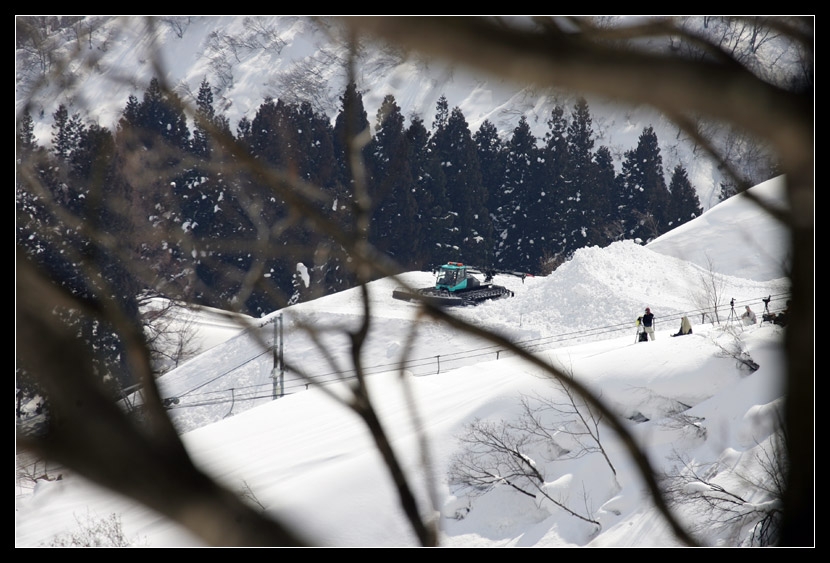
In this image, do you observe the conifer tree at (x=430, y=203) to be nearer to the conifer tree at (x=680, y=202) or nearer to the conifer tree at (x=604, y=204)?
the conifer tree at (x=604, y=204)

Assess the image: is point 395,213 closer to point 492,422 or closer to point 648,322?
point 648,322

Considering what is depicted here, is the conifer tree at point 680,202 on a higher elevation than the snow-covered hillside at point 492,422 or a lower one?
higher

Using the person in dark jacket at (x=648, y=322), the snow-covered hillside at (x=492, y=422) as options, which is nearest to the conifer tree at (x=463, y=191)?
the snow-covered hillside at (x=492, y=422)

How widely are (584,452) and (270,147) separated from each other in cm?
1700

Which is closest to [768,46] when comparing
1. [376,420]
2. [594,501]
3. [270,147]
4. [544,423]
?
[376,420]

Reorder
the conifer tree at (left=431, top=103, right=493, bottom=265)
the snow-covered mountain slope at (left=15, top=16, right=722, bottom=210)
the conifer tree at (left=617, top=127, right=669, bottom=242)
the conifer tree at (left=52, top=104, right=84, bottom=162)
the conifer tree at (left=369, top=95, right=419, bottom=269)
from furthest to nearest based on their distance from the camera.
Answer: the conifer tree at (left=617, top=127, right=669, bottom=242) → the conifer tree at (left=431, top=103, right=493, bottom=265) → the conifer tree at (left=369, top=95, right=419, bottom=269) → the conifer tree at (left=52, top=104, right=84, bottom=162) → the snow-covered mountain slope at (left=15, top=16, right=722, bottom=210)

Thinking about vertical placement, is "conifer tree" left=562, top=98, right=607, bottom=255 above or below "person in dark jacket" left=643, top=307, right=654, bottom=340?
above

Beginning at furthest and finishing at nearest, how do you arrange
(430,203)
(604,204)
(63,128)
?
(604,204) < (430,203) < (63,128)

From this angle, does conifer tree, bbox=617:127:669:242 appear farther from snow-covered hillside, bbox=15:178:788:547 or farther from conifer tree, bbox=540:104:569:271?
snow-covered hillside, bbox=15:178:788:547

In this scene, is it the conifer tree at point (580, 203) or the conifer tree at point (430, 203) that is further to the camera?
the conifer tree at point (580, 203)

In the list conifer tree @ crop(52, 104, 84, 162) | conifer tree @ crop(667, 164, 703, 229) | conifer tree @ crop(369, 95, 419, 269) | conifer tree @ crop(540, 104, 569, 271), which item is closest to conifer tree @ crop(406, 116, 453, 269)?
conifer tree @ crop(369, 95, 419, 269)

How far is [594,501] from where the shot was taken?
461 inches

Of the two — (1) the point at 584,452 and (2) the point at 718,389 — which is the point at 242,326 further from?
(2) the point at 718,389

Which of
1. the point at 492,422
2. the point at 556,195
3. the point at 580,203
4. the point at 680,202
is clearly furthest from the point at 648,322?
the point at 680,202
